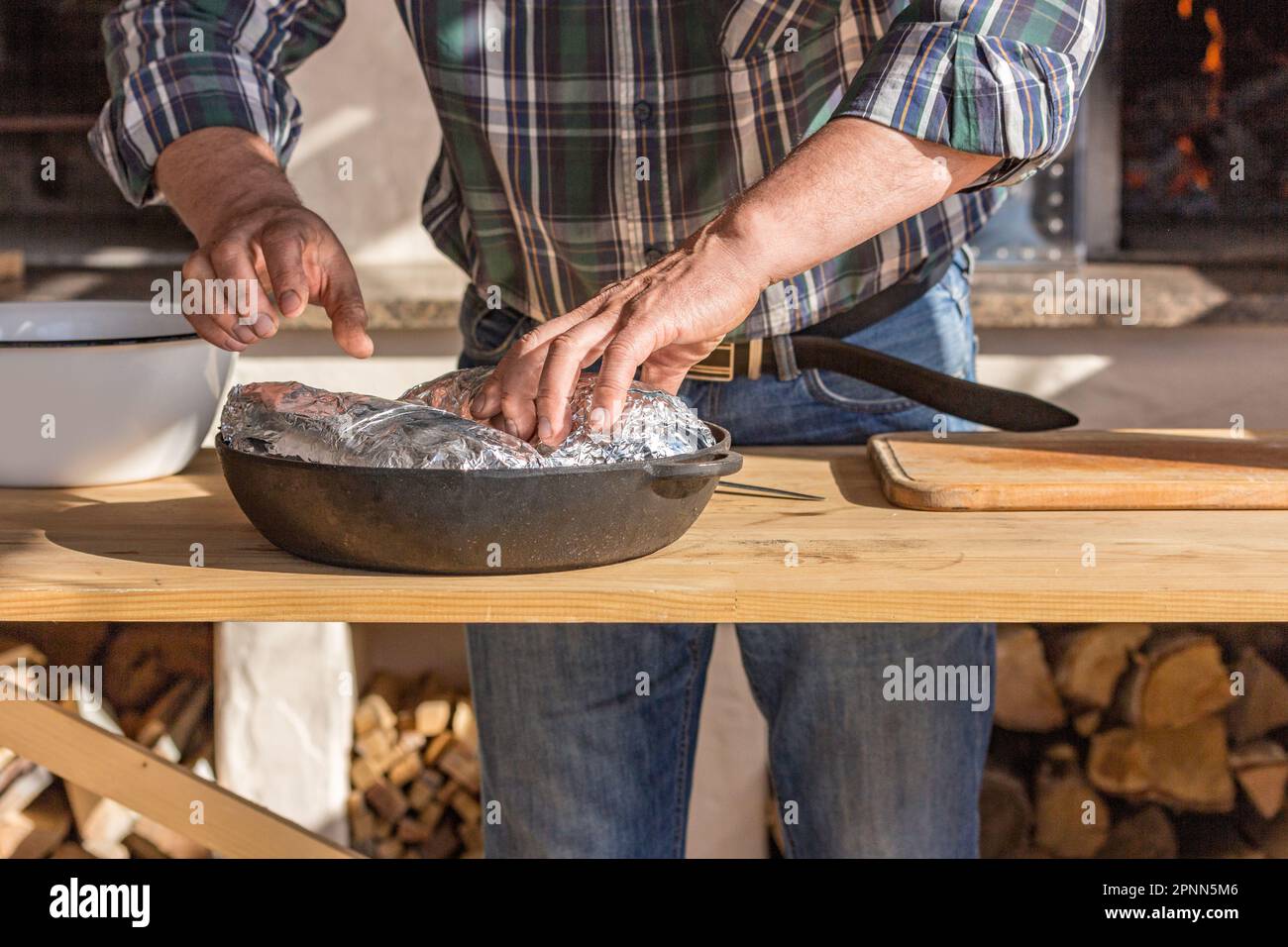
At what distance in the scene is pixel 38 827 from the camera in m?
1.96

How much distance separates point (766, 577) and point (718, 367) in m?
0.43

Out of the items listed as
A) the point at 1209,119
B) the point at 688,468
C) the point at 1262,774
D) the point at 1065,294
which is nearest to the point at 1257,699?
the point at 1262,774

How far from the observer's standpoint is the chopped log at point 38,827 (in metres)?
1.93

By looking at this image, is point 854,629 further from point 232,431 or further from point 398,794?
point 398,794

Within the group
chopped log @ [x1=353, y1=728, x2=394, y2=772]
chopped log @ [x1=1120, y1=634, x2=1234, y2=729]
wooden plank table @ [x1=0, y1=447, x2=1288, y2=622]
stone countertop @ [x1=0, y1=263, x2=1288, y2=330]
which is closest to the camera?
wooden plank table @ [x1=0, y1=447, x2=1288, y2=622]

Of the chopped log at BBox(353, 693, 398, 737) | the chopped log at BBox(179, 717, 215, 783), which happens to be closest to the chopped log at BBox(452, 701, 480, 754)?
the chopped log at BBox(353, 693, 398, 737)

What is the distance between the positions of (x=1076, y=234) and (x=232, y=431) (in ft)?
5.33

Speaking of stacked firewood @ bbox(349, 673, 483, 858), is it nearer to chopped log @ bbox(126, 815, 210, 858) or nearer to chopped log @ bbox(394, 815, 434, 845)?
chopped log @ bbox(394, 815, 434, 845)

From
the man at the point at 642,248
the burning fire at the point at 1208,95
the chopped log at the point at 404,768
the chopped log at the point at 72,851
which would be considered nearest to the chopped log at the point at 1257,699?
the burning fire at the point at 1208,95

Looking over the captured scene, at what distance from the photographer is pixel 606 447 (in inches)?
29.8

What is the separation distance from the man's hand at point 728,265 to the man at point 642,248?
31 millimetres

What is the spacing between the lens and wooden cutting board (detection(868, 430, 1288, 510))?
2.94ft

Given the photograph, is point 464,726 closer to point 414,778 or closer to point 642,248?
Answer: point 414,778
